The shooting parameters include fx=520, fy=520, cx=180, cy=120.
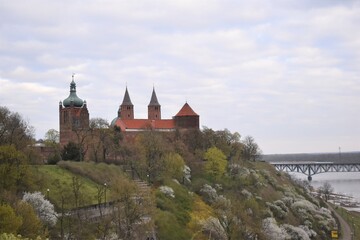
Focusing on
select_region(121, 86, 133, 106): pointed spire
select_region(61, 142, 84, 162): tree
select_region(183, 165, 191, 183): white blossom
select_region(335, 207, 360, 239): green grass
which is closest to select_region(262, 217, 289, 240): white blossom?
select_region(335, 207, 360, 239): green grass

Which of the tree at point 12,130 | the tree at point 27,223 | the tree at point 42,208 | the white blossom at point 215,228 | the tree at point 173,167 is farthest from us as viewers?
the tree at point 173,167

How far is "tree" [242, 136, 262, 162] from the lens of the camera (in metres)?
106

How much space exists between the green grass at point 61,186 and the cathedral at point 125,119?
19.4 m

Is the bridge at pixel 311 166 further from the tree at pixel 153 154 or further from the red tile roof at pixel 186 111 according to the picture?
the tree at pixel 153 154

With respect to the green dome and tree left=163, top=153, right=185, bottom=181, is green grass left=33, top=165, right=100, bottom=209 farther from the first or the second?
the green dome

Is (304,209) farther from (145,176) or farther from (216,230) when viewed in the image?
(216,230)

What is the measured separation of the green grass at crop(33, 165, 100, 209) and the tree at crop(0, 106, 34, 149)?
140 inches

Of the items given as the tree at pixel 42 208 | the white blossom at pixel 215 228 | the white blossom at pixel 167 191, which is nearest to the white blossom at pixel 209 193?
the white blossom at pixel 167 191

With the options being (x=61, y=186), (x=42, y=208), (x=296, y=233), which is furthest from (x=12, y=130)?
(x=296, y=233)

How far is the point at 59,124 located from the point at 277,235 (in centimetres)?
5419

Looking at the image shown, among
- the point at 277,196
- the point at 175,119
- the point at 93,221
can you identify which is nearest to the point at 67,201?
the point at 93,221

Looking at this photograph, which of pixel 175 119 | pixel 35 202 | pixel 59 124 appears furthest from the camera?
pixel 175 119

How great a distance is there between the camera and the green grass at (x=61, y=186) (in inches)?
1962

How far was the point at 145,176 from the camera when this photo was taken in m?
72.1
